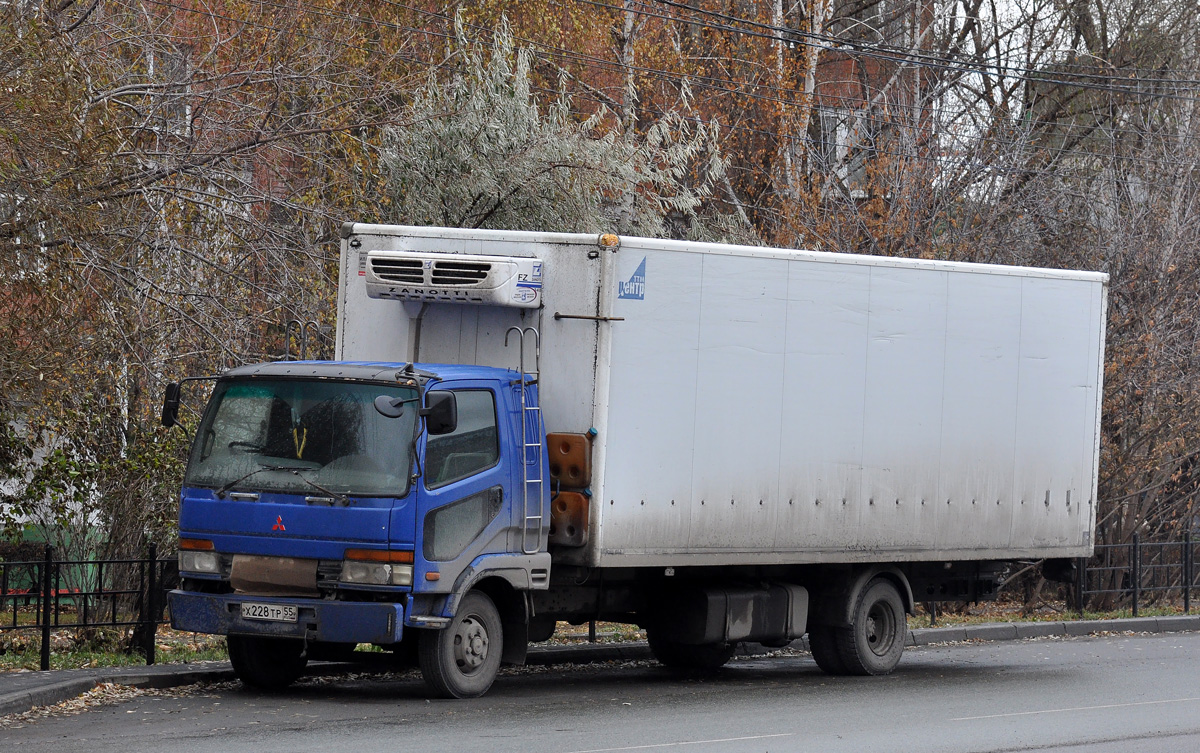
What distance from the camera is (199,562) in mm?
10961

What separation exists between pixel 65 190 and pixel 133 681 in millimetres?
3690

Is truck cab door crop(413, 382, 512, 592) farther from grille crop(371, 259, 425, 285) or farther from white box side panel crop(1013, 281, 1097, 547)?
white box side panel crop(1013, 281, 1097, 547)

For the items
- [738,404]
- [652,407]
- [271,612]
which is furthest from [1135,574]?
[271,612]

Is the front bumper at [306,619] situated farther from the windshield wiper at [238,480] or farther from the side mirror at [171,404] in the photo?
the side mirror at [171,404]

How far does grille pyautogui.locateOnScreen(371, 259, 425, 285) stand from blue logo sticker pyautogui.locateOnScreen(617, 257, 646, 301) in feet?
5.21

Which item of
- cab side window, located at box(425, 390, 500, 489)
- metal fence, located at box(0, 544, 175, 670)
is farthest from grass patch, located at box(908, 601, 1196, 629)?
metal fence, located at box(0, 544, 175, 670)

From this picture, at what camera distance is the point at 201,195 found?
13.2 meters

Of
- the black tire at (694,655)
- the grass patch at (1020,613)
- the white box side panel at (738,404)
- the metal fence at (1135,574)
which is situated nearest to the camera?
the white box side panel at (738,404)

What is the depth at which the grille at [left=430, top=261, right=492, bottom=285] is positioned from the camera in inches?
456

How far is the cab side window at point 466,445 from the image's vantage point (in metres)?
10.8

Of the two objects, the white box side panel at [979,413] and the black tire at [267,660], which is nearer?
the black tire at [267,660]

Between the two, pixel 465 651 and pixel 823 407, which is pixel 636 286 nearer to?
pixel 823 407

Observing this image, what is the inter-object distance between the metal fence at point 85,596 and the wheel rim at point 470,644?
9.87ft

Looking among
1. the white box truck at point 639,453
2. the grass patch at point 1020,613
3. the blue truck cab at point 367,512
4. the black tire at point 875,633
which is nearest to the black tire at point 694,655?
the white box truck at point 639,453
